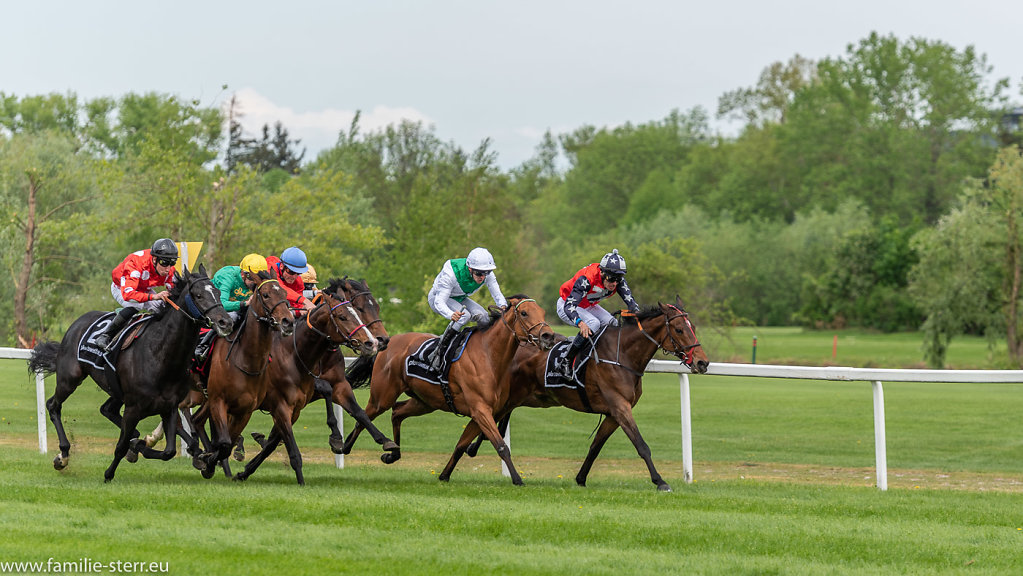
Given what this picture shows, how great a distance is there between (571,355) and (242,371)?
3.01 metres

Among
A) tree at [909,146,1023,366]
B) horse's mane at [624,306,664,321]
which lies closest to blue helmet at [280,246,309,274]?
horse's mane at [624,306,664,321]

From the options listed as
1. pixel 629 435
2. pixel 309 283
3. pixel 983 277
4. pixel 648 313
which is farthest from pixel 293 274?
pixel 983 277

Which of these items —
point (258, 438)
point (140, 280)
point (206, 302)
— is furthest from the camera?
point (258, 438)

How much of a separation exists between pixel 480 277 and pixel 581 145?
293ft

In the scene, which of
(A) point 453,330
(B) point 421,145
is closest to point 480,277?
(A) point 453,330

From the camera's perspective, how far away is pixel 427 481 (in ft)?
32.4

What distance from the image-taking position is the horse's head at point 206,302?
27.7 feet

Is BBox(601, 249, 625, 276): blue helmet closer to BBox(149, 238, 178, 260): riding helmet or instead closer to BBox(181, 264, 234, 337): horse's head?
BBox(181, 264, 234, 337): horse's head

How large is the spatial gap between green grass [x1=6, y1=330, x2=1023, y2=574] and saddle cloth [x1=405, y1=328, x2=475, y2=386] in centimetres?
96

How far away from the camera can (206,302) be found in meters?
8.66

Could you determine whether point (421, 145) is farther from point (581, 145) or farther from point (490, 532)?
point (490, 532)

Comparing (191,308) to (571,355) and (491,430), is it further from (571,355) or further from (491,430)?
(571,355)

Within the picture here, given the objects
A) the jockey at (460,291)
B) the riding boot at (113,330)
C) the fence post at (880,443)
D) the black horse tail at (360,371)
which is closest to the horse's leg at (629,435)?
the jockey at (460,291)

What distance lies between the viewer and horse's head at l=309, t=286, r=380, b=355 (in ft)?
29.6
